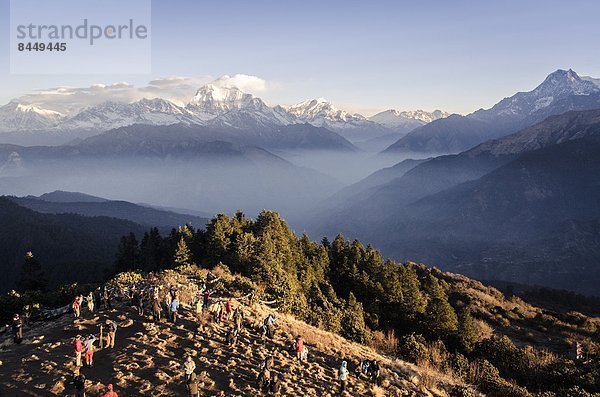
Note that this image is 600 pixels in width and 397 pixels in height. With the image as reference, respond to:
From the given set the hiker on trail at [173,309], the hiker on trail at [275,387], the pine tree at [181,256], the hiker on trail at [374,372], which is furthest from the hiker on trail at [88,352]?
the pine tree at [181,256]

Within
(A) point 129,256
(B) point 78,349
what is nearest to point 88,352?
(B) point 78,349

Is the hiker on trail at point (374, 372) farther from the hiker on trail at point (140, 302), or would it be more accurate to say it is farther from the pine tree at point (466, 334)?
the pine tree at point (466, 334)

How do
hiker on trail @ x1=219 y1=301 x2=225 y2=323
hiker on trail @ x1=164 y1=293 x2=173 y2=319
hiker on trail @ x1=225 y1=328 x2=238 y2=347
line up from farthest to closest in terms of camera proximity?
hiker on trail @ x1=219 y1=301 x2=225 y2=323
hiker on trail @ x1=164 y1=293 x2=173 y2=319
hiker on trail @ x1=225 y1=328 x2=238 y2=347

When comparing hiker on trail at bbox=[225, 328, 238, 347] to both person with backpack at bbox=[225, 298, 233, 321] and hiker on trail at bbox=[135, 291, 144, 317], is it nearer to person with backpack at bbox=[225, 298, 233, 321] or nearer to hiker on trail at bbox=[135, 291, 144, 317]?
person with backpack at bbox=[225, 298, 233, 321]

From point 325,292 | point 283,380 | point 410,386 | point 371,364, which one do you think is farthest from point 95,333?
point 325,292

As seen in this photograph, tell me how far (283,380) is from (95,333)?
1254 cm

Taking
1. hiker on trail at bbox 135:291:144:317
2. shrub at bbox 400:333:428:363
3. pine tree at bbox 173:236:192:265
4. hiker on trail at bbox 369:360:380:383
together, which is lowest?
shrub at bbox 400:333:428:363

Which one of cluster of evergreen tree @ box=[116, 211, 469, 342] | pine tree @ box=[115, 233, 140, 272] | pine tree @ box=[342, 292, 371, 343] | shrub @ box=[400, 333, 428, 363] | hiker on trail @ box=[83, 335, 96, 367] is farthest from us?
pine tree @ box=[115, 233, 140, 272]

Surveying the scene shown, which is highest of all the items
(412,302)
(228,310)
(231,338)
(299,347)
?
(228,310)

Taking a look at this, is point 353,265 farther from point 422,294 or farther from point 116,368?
point 116,368

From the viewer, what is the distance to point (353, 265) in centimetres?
6550

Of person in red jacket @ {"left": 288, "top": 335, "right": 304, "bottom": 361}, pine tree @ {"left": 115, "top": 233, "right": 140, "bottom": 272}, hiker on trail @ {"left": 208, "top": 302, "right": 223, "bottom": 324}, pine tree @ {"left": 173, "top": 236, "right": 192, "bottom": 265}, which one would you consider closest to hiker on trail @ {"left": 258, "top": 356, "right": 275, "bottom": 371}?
person in red jacket @ {"left": 288, "top": 335, "right": 304, "bottom": 361}

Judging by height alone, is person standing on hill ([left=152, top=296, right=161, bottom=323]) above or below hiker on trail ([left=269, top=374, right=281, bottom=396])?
above

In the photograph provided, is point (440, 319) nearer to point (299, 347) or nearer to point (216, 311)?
point (299, 347)
